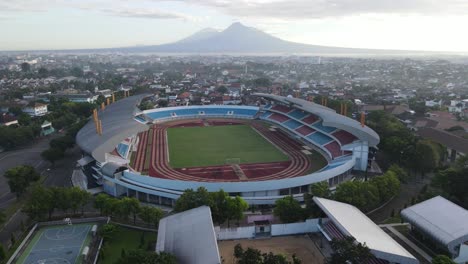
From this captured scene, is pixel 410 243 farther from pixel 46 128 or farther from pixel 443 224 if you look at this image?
pixel 46 128

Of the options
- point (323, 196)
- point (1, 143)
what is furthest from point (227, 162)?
point (1, 143)

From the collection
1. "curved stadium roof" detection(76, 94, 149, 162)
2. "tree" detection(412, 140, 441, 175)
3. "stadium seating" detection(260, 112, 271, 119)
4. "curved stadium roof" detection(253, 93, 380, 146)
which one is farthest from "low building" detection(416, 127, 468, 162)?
"curved stadium roof" detection(76, 94, 149, 162)

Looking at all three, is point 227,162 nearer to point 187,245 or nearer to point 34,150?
point 187,245

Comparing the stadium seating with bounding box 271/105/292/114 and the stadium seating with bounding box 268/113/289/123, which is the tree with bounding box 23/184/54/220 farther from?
the stadium seating with bounding box 271/105/292/114

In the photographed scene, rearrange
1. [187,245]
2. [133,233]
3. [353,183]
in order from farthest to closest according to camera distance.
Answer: [353,183]
[133,233]
[187,245]

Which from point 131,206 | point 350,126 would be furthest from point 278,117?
point 131,206

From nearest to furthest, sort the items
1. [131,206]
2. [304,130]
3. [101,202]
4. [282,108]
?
[131,206] < [101,202] < [304,130] < [282,108]
